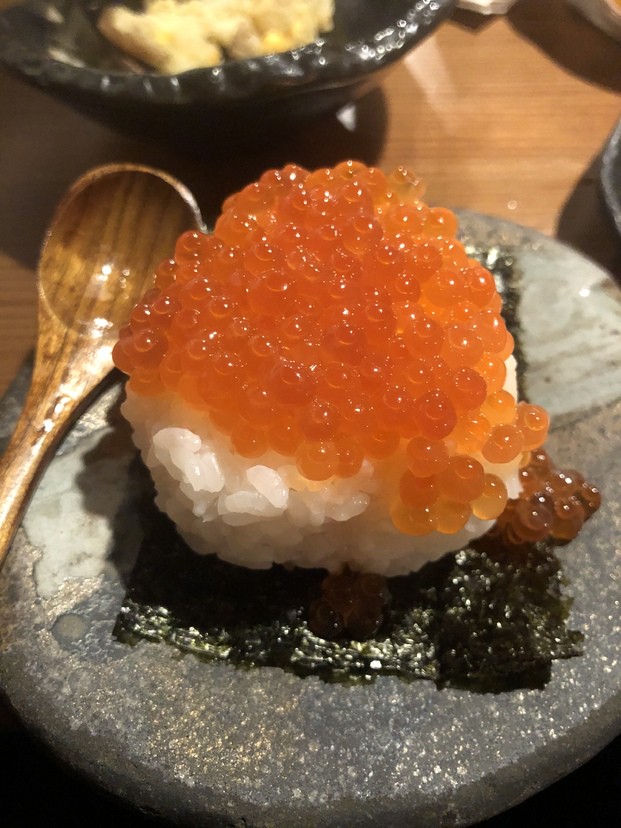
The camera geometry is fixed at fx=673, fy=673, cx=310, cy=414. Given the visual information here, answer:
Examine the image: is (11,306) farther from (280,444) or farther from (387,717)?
(387,717)

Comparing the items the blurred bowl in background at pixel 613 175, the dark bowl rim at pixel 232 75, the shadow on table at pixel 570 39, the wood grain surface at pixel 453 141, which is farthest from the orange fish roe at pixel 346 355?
the shadow on table at pixel 570 39

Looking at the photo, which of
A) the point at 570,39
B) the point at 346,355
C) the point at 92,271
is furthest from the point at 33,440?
the point at 570,39

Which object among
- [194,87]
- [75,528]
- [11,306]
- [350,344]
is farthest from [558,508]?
[11,306]

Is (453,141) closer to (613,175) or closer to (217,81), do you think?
(613,175)

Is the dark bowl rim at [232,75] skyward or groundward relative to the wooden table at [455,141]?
skyward

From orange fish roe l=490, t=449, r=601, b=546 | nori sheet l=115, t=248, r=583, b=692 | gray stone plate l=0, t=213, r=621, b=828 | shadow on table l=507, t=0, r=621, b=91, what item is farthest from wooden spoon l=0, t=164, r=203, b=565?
shadow on table l=507, t=0, r=621, b=91

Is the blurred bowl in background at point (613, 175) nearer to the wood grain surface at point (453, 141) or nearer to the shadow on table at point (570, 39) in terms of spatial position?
the wood grain surface at point (453, 141)
